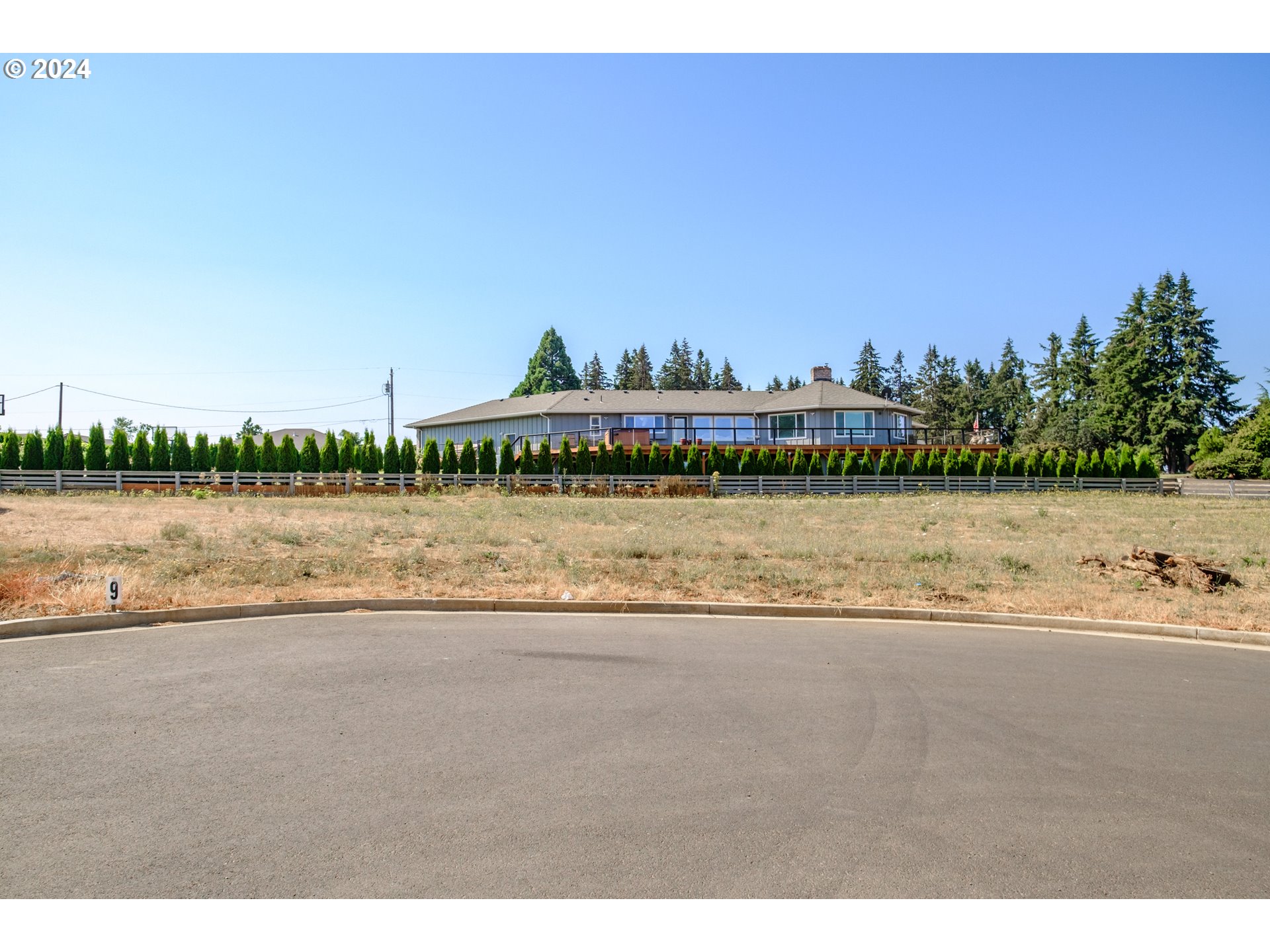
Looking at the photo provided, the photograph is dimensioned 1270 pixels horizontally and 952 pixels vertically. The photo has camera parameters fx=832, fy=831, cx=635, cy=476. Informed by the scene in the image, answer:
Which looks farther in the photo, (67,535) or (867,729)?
(67,535)

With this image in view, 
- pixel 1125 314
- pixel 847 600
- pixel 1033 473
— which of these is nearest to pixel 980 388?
pixel 1125 314

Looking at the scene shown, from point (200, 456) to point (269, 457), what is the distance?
335 centimetres

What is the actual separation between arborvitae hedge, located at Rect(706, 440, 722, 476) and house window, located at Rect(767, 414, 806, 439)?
357 inches

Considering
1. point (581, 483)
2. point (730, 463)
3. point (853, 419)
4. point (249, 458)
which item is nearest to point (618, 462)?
point (581, 483)

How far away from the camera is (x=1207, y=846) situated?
447 centimetres

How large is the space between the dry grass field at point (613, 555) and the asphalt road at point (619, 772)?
3.56 m

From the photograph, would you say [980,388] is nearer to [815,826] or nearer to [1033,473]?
[1033,473]

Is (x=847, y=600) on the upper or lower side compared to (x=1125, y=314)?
lower

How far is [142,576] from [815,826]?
12.3 meters

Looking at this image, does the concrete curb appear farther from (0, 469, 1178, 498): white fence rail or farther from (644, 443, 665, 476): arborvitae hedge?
(644, 443, 665, 476): arborvitae hedge

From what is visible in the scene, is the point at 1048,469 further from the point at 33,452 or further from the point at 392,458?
the point at 33,452

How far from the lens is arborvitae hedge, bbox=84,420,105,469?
136ft

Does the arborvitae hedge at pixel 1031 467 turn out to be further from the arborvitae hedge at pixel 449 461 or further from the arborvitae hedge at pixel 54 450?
the arborvitae hedge at pixel 54 450

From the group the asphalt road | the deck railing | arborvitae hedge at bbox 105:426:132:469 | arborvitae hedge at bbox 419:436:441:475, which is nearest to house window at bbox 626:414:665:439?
the deck railing
